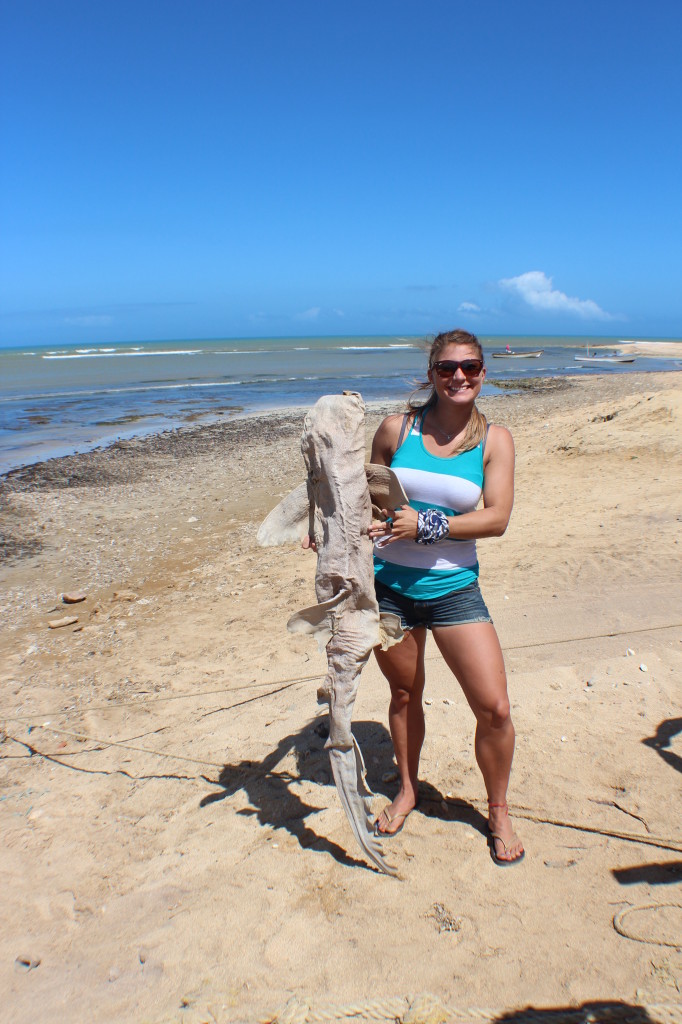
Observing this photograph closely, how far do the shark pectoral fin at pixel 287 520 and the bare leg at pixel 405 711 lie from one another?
2.19 ft

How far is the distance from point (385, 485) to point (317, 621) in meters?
0.63

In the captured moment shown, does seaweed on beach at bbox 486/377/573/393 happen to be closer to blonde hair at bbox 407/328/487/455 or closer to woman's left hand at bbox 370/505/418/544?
blonde hair at bbox 407/328/487/455

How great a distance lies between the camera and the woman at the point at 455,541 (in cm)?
275

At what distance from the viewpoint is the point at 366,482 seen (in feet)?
8.80

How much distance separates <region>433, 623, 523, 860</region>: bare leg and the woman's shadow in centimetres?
46

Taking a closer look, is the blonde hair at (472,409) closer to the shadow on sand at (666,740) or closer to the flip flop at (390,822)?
the flip flop at (390,822)

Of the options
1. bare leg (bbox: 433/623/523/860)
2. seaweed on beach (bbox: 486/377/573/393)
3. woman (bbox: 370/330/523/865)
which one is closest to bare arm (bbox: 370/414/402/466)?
woman (bbox: 370/330/523/865)

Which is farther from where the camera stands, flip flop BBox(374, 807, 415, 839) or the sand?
flip flop BBox(374, 807, 415, 839)

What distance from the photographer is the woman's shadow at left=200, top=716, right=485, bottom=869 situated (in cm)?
327

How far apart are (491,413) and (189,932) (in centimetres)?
1778

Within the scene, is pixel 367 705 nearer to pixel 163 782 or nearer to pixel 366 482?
pixel 163 782

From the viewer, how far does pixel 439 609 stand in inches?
110

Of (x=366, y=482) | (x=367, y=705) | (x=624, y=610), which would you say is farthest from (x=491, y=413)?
(x=366, y=482)

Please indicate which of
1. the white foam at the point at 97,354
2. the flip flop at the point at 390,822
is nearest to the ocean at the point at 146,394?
the flip flop at the point at 390,822
